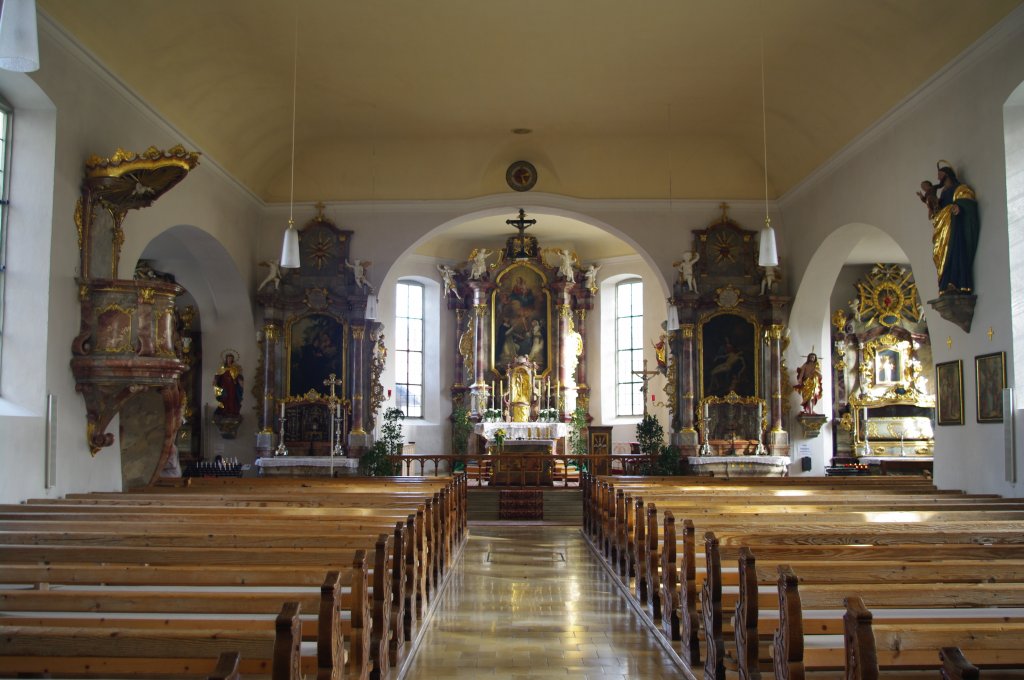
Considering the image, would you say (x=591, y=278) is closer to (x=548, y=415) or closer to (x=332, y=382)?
(x=548, y=415)

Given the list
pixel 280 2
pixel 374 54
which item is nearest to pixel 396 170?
pixel 374 54

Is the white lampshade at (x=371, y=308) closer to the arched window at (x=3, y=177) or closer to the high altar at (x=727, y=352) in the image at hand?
the high altar at (x=727, y=352)

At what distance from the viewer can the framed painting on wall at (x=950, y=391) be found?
10.4 meters

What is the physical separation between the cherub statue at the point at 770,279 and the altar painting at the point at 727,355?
2.14ft

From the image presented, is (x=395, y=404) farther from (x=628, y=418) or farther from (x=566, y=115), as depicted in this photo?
(x=566, y=115)

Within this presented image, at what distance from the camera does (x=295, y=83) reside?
1373 centimetres

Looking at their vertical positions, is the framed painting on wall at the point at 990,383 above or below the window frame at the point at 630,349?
below

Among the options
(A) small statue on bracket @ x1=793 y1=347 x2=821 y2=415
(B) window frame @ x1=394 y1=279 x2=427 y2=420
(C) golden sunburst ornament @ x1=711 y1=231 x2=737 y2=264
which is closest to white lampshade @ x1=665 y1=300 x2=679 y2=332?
(C) golden sunburst ornament @ x1=711 y1=231 x2=737 y2=264

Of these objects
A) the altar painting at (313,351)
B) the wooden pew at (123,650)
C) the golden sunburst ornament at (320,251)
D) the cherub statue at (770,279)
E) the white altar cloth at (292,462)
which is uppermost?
the golden sunburst ornament at (320,251)

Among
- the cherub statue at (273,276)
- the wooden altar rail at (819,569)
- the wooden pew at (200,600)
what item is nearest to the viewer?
the wooden pew at (200,600)

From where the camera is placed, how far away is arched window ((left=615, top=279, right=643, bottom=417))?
2236 cm

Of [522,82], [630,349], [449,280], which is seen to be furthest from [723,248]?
[449,280]

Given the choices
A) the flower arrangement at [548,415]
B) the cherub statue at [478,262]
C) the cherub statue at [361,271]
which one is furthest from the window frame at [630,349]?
the cherub statue at [361,271]

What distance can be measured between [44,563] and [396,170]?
42.2 ft
